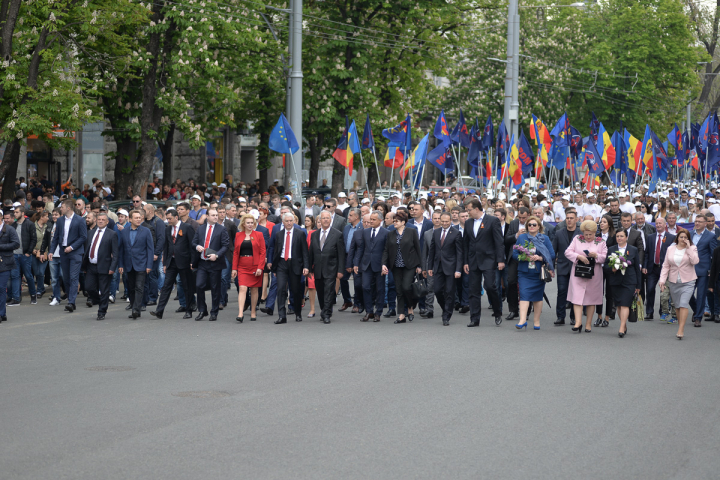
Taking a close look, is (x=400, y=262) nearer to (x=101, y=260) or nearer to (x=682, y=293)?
(x=682, y=293)

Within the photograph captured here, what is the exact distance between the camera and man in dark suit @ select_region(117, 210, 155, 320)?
46.1ft

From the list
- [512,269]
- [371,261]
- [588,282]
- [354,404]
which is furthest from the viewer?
[371,261]

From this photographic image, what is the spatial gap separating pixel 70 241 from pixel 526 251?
768cm

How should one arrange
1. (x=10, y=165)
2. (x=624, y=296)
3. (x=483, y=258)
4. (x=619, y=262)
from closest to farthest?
(x=619, y=262) < (x=624, y=296) < (x=483, y=258) < (x=10, y=165)

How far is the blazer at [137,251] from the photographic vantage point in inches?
553

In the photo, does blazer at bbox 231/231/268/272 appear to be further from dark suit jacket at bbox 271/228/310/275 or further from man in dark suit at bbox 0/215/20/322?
man in dark suit at bbox 0/215/20/322

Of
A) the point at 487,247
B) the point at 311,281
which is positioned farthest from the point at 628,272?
the point at 311,281

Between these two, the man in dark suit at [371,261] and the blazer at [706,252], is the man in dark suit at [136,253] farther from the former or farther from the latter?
the blazer at [706,252]

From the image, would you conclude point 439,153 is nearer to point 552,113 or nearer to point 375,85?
point 375,85

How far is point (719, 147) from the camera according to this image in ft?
97.4

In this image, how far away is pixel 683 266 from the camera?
13078 millimetres

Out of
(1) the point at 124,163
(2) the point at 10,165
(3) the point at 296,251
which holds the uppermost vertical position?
(1) the point at 124,163

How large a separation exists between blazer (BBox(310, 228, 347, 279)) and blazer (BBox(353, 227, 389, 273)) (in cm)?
32

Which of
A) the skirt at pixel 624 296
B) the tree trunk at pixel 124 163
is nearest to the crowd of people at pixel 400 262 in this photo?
the skirt at pixel 624 296
